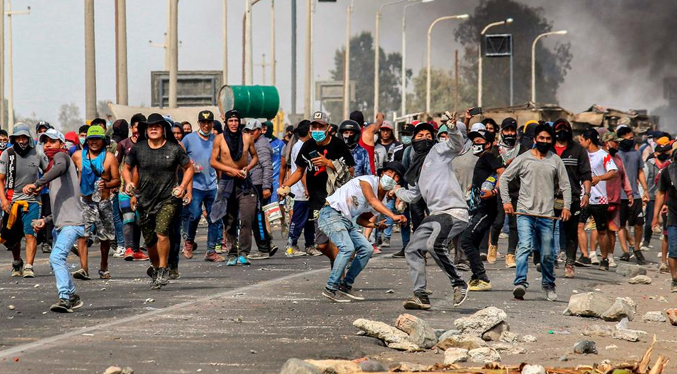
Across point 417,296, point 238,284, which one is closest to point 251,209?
point 238,284

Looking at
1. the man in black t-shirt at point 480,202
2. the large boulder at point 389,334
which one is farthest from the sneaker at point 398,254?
the large boulder at point 389,334

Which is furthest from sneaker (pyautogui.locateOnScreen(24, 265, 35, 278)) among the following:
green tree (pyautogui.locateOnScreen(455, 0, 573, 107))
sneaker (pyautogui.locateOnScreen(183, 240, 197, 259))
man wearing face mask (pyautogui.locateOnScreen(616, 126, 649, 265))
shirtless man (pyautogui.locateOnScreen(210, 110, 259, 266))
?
green tree (pyautogui.locateOnScreen(455, 0, 573, 107))

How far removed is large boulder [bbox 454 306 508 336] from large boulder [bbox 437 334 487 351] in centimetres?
38

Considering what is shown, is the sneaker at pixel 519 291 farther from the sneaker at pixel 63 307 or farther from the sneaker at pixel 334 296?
the sneaker at pixel 63 307

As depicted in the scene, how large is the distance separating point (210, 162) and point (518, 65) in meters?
92.3

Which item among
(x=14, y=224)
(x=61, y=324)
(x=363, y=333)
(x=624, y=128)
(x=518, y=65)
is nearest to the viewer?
(x=363, y=333)

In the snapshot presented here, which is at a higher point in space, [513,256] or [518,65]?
[518,65]

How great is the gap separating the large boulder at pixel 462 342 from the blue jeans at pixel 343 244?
2.76 meters

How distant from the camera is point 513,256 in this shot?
18.0 metres

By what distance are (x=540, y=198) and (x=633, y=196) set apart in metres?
6.62

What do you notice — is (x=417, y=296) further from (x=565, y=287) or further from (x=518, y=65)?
(x=518, y=65)

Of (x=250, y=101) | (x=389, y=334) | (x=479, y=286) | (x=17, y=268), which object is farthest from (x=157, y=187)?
(x=250, y=101)

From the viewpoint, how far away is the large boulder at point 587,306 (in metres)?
12.5

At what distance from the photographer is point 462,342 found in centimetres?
992
